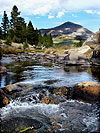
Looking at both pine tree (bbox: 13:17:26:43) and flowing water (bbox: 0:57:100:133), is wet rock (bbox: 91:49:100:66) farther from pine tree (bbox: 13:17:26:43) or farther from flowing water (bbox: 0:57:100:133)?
pine tree (bbox: 13:17:26:43)

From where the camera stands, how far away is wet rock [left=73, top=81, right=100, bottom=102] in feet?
22.5

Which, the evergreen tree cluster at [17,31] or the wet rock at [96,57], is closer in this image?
the wet rock at [96,57]

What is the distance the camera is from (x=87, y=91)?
276 inches

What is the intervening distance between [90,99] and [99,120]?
1561 millimetres

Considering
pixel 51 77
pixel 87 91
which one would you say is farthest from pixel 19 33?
pixel 87 91

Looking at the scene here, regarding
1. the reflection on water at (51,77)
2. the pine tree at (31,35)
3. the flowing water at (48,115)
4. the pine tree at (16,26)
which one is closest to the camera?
the flowing water at (48,115)

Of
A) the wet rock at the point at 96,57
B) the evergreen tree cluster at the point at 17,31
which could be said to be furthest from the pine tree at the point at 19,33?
the wet rock at the point at 96,57

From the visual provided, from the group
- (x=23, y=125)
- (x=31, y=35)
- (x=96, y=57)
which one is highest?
(x=31, y=35)

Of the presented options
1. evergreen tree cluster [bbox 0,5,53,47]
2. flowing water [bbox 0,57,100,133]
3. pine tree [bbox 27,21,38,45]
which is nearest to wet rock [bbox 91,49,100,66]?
flowing water [bbox 0,57,100,133]

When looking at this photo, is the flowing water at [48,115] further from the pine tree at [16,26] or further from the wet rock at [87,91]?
the pine tree at [16,26]

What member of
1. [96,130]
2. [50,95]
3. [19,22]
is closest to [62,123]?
[96,130]

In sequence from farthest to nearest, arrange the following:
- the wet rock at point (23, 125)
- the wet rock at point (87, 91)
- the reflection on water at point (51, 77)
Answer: the reflection on water at point (51, 77)
the wet rock at point (87, 91)
the wet rock at point (23, 125)

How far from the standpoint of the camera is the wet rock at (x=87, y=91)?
22.5ft

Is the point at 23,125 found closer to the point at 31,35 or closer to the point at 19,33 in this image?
the point at 19,33
